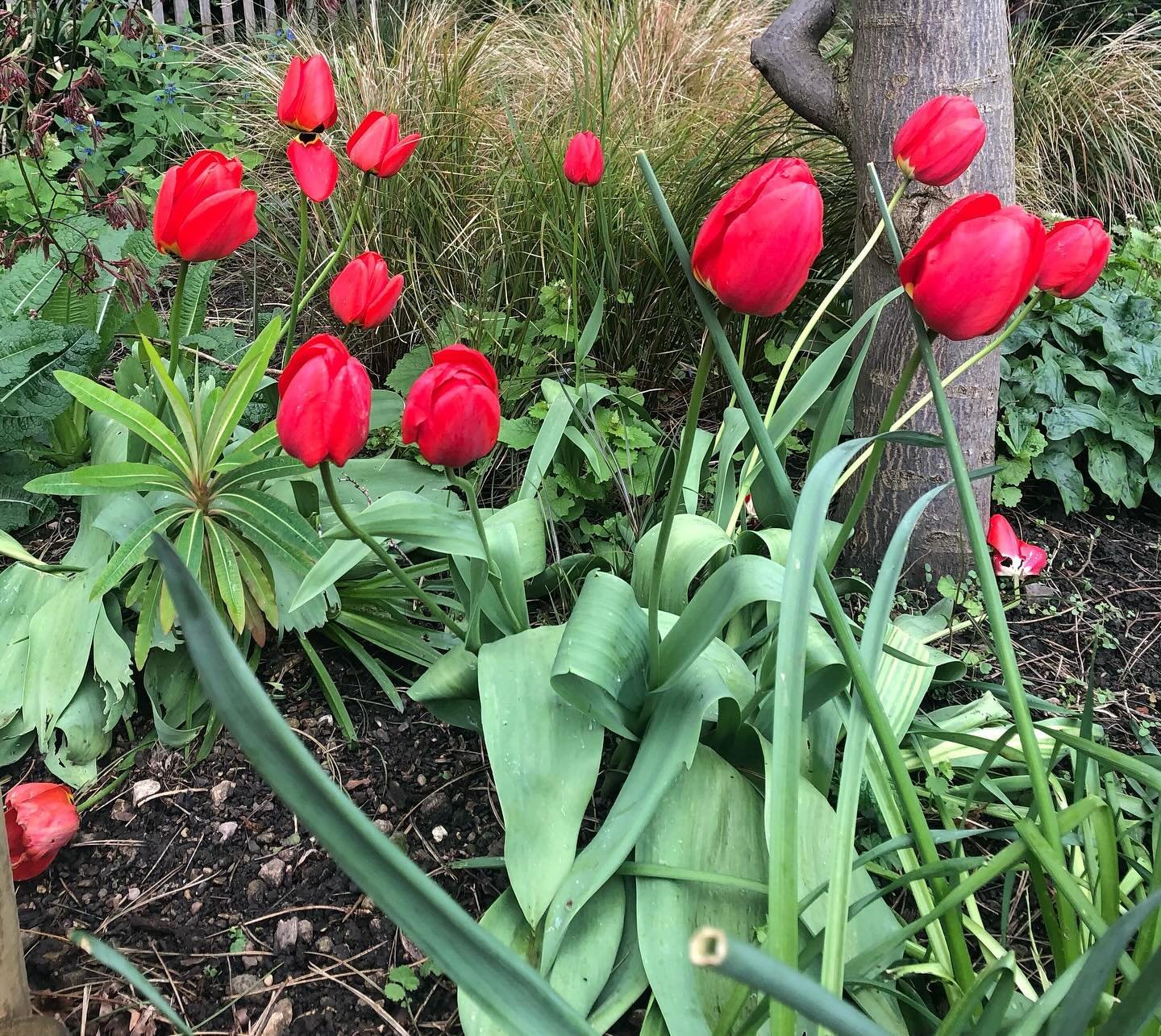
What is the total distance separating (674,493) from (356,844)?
0.50 m

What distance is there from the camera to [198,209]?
1093 mm

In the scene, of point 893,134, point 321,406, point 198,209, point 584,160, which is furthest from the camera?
point 893,134

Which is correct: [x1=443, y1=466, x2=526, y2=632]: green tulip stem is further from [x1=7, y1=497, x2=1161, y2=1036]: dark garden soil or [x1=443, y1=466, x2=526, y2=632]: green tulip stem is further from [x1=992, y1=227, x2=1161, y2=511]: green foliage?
[x1=992, y1=227, x2=1161, y2=511]: green foliage

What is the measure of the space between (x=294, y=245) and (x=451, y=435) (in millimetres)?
2031

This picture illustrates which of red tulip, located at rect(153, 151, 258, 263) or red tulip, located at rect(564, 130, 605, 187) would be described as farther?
red tulip, located at rect(564, 130, 605, 187)

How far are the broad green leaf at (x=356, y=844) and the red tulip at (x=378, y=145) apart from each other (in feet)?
3.81

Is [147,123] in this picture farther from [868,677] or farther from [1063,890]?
[1063,890]

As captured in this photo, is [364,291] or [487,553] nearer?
[487,553]

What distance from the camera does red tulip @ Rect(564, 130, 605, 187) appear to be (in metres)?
1.48

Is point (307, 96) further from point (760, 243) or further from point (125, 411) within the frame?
point (760, 243)

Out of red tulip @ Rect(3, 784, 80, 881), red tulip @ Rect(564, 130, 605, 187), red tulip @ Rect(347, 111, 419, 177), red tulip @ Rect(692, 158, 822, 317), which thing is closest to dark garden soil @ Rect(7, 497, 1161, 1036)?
red tulip @ Rect(3, 784, 80, 881)

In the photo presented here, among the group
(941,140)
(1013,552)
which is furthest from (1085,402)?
(941,140)

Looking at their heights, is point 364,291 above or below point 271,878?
above

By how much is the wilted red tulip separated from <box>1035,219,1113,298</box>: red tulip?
2.84 feet
